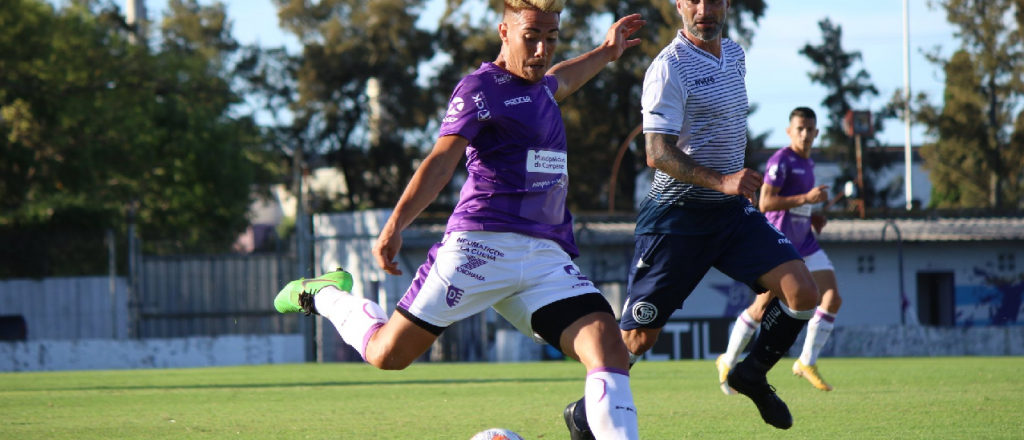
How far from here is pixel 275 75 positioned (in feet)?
181

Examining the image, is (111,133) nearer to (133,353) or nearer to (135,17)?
(135,17)

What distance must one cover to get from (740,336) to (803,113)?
7.74 feet

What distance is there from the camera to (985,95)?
50906mm

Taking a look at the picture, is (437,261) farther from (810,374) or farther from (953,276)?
(953,276)

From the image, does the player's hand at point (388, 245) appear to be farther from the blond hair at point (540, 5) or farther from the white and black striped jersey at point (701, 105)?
the white and black striped jersey at point (701, 105)

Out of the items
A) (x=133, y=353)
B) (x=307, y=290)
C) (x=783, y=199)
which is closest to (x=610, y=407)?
(x=307, y=290)

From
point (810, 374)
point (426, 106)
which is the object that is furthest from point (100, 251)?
point (426, 106)

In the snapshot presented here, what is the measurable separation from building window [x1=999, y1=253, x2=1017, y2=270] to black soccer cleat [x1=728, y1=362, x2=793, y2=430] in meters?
25.8

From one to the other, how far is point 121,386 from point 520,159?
9254 millimetres

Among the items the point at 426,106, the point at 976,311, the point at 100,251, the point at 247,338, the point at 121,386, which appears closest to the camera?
the point at 121,386

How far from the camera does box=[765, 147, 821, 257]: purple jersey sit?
10188mm

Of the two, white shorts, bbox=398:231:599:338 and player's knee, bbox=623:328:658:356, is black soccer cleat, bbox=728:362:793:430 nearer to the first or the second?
player's knee, bbox=623:328:658:356

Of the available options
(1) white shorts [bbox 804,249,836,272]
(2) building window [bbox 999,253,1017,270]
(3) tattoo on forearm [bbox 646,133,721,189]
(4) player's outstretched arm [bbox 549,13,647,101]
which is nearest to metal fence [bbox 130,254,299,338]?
(1) white shorts [bbox 804,249,836,272]

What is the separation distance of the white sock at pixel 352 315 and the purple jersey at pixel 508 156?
729 mm
